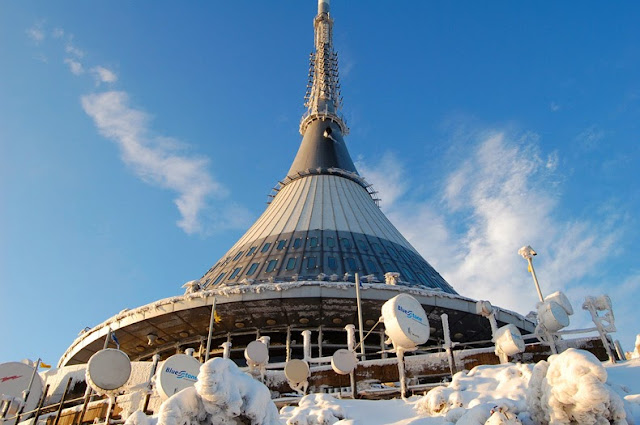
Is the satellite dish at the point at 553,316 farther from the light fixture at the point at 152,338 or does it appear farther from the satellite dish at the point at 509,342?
the light fixture at the point at 152,338

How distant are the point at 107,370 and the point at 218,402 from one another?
6664 mm

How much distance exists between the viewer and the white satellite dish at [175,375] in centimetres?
1001

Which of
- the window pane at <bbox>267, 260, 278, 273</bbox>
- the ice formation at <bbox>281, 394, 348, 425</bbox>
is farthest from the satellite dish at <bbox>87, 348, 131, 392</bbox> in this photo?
the window pane at <bbox>267, 260, 278, 273</bbox>

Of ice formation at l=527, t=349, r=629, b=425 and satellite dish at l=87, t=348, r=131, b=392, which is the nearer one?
ice formation at l=527, t=349, r=629, b=425

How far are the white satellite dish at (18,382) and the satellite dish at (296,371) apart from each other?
10.6 metres

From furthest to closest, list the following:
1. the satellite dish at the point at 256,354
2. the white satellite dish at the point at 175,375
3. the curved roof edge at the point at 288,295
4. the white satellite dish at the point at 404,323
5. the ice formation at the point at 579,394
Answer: the curved roof edge at the point at 288,295, the satellite dish at the point at 256,354, the white satellite dish at the point at 404,323, the white satellite dish at the point at 175,375, the ice formation at the point at 579,394

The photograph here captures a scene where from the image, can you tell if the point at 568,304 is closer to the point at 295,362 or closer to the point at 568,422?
the point at 295,362

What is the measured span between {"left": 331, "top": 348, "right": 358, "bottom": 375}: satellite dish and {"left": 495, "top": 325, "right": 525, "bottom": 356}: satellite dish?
3755 millimetres

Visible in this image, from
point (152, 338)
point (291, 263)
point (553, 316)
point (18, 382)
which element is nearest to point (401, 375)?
point (553, 316)

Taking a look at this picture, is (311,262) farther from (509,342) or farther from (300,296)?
(509,342)

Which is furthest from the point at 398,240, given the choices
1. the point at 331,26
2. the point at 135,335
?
the point at 331,26

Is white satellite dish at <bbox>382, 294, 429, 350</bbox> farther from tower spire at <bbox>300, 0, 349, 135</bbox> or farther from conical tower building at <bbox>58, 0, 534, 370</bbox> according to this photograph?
tower spire at <bbox>300, 0, 349, 135</bbox>

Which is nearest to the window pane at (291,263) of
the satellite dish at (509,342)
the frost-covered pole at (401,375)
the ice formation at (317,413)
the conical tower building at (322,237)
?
the conical tower building at (322,237)

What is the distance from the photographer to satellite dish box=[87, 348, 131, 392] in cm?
1095
